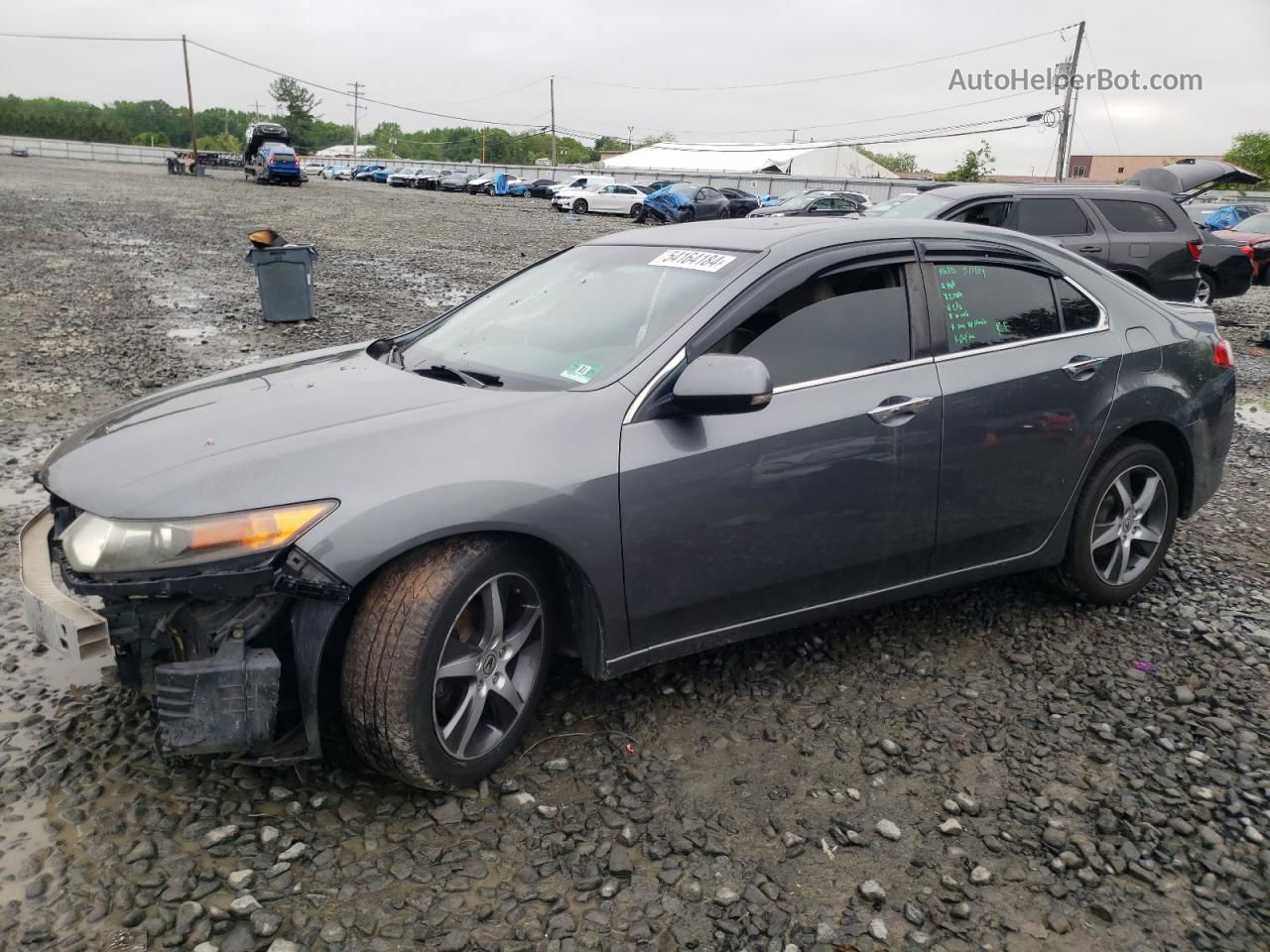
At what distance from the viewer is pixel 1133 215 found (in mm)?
9492

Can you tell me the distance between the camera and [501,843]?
261cm

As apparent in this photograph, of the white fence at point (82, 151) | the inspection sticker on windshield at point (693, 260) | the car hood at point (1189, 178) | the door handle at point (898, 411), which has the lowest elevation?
the door handle at point (898, 411)

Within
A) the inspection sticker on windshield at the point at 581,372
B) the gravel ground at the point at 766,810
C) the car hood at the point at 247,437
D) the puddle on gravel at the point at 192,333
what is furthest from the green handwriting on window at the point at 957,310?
the puddle on gravel at the point at 192,333

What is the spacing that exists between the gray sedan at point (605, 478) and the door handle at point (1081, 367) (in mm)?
35

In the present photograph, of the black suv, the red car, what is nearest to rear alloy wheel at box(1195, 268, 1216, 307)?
the black suv

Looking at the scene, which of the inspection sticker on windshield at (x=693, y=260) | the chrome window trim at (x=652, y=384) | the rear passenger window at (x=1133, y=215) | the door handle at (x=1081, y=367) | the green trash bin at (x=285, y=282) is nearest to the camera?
the chrome window trim at (x=652, y=384)

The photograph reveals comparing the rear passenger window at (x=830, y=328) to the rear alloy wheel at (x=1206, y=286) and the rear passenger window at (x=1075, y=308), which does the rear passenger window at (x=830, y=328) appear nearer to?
the rear passenger window at (x=1075, y=308)

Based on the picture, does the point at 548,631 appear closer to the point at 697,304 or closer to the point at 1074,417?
the point at 697,304

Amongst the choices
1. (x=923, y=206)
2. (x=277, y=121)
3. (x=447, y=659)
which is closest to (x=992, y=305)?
(x=447, y=659)

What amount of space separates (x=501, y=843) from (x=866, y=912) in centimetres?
98

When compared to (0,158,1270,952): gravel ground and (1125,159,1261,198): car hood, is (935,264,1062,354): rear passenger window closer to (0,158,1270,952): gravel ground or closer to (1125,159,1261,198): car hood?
(0,158,1270,952): gravel ground

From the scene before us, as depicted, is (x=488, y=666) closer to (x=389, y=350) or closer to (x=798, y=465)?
(x=798, y=465)

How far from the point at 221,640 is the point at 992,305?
9.71 ft

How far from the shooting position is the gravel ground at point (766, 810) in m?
2.34
